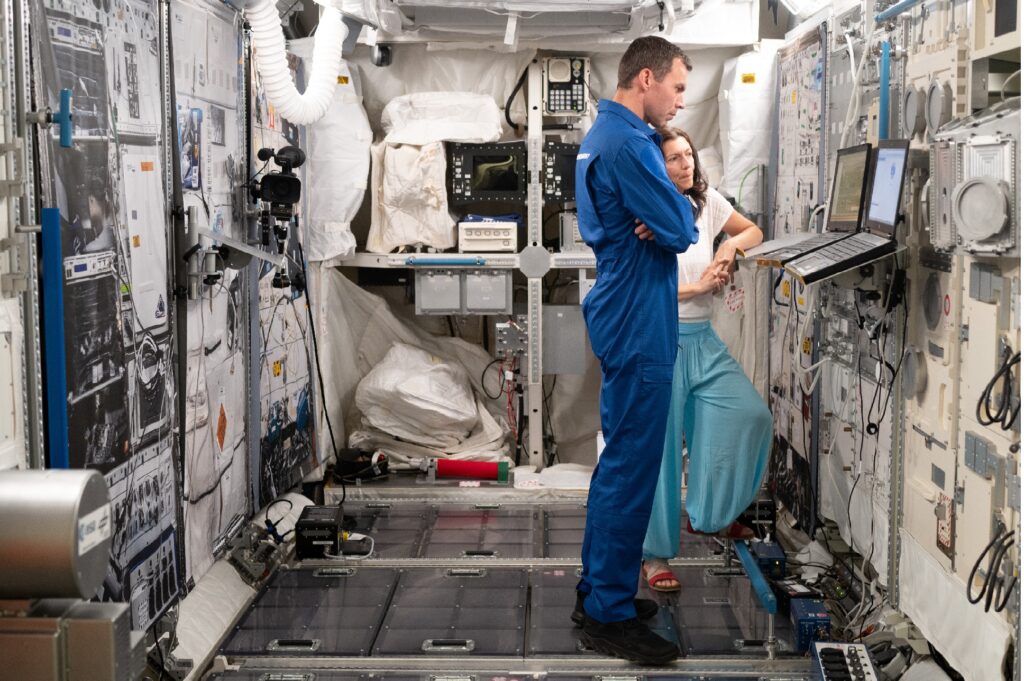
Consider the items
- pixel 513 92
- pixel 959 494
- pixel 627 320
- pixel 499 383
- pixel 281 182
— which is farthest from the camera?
pixel 499 383

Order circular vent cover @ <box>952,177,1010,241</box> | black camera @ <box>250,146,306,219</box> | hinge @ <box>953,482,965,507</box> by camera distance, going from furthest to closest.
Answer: black camera @ <box>250,146,306,219</box>, hinge @ <box>953,482,965,507</box>, circular vent cover @ <box>952,177,1010,241</box>

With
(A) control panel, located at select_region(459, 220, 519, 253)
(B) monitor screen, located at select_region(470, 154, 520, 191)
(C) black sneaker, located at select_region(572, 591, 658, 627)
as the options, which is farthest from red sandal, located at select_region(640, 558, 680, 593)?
A: (B) monitor screen, located at select_region(470, 154, 520, 191)

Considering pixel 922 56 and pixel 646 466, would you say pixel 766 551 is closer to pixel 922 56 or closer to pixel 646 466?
pixel 646 466

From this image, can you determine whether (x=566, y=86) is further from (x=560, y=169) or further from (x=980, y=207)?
(x=980, y=207)

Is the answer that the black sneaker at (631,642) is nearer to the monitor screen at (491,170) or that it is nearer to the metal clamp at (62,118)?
the metal clamp at (62,118)

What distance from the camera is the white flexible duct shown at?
4.19 metres

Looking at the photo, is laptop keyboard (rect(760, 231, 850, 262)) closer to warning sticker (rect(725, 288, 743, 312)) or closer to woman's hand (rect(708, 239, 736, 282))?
woman's hand (rect(708, 239, 736, 282))

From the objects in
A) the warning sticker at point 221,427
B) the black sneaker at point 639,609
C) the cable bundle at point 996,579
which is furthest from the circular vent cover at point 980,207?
the warning sticker at point 221,427

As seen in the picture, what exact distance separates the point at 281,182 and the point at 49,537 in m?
2.62

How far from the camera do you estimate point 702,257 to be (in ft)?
14.0

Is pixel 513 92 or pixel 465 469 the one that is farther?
pixel 513 92

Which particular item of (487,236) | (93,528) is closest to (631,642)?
(93,528)

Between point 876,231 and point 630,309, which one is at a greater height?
point 876,231

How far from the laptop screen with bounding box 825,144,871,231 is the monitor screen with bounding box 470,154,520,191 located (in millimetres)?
2070
